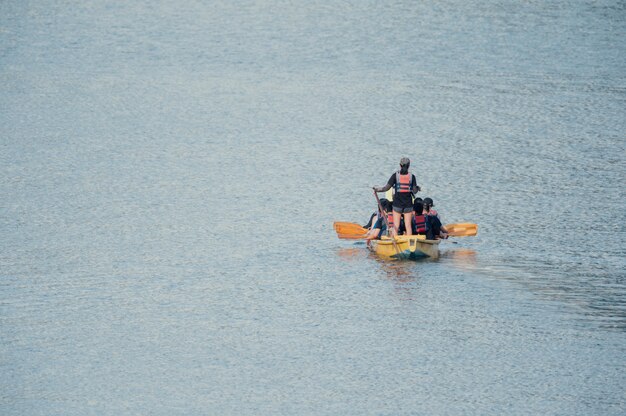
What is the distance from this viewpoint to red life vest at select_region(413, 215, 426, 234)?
28719 millimetres

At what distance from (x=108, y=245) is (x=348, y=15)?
1965 inches

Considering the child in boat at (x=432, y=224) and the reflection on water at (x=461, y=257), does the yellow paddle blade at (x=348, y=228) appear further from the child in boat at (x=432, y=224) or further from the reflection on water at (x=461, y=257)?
the reflection on water at (x=461, y=257)

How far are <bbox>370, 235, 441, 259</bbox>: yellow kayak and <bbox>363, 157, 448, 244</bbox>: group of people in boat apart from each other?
27 cm

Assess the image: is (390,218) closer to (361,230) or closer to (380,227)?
(380,227)

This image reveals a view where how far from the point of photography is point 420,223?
28797 millimetres

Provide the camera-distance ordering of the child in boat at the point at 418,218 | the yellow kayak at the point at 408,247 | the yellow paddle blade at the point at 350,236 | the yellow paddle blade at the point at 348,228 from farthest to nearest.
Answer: the yellow paddle blade at the point at 348,228
the yellow paddle blade at the point at 350,236
the child in boat at the point at 418,218
the yellow kayak at the point at 408,247

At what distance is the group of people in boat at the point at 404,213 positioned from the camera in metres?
28.3

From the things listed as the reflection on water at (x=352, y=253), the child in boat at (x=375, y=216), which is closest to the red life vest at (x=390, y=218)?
the child in boat at (x=375, y=216)

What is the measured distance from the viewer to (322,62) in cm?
6500

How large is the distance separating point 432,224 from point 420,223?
89 centimetres

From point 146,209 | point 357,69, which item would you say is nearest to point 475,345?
point 146,209

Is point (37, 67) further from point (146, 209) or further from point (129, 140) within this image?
point (146, 209)

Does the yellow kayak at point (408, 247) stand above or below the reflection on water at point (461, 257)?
above

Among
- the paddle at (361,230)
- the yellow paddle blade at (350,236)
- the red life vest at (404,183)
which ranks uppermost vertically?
the red life vest at (404,183)
